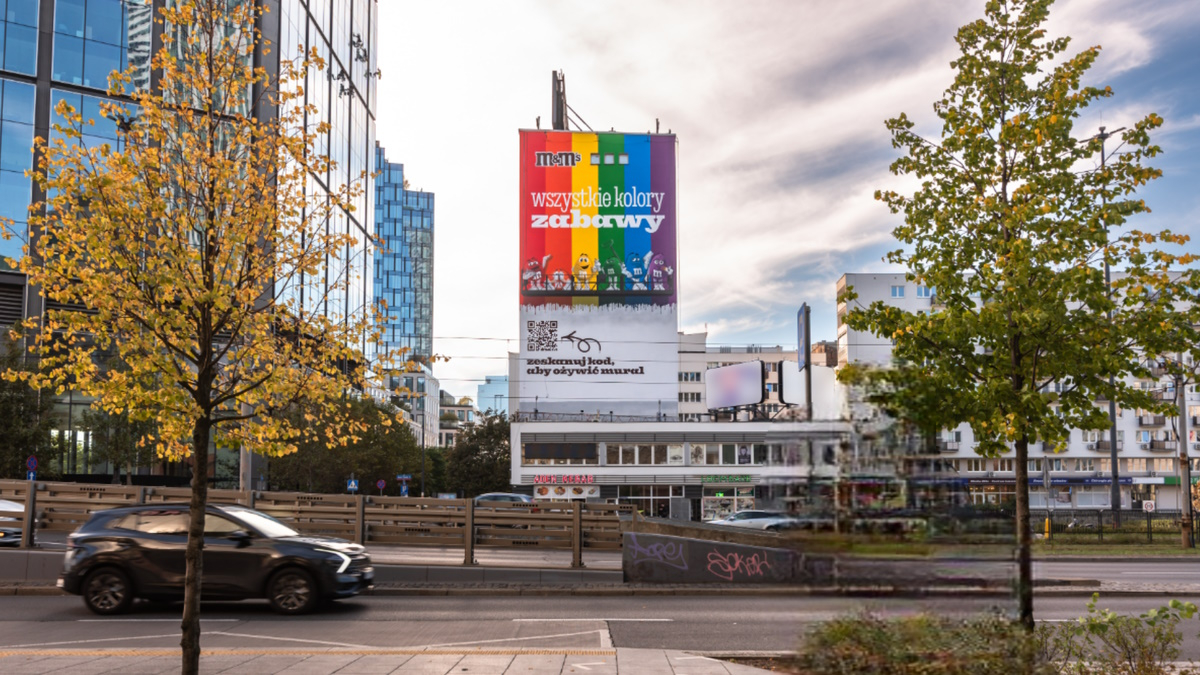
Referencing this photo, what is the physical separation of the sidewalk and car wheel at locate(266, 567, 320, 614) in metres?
3.59

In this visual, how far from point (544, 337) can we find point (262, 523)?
2290 inches

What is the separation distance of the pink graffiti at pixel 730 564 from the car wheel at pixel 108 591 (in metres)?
10.4

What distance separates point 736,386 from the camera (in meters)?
69.0

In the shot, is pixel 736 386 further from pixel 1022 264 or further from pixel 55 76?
pixel 1022 264

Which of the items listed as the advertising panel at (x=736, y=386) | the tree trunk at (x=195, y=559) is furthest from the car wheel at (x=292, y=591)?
the advertising panel at (x=736, y=386)

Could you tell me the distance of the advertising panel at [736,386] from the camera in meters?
67.5

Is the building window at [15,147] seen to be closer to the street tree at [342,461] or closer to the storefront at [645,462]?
the street tree at [342,461]

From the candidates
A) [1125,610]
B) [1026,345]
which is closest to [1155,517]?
[1125,610]

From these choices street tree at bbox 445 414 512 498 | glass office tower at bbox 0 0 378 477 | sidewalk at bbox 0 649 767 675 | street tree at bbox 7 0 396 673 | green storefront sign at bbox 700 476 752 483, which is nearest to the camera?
street tree at bbox 7 0 396 673

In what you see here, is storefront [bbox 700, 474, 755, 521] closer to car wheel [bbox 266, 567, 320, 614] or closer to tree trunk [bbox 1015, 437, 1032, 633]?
car wheel [bbox 266, 567, 320, 614]

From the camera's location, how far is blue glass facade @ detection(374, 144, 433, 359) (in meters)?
177

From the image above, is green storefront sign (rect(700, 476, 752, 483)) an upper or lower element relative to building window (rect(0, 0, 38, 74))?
lower

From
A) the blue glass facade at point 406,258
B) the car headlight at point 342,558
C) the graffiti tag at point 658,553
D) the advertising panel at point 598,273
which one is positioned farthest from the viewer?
the blue glass facade at point 406,258

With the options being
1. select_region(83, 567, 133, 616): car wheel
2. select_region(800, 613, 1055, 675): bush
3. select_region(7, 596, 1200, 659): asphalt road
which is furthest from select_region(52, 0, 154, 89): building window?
select_region(800, 613, 1055, 675): bush
